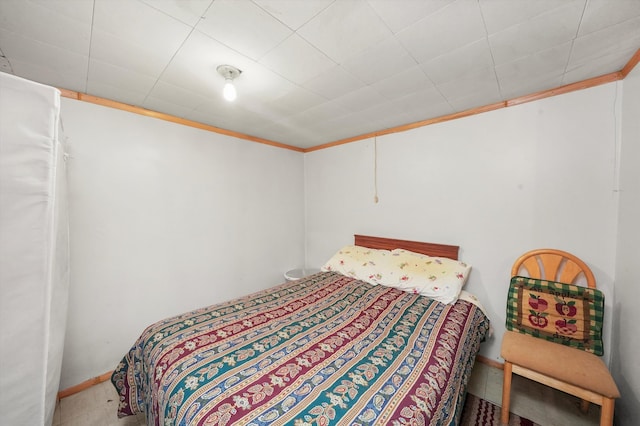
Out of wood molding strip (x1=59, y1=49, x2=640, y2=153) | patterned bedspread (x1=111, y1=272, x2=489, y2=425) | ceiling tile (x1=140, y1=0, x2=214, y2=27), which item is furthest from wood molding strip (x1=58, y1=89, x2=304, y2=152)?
patterned bedspread (x1=111, y1=272, x2=489, y2=425)

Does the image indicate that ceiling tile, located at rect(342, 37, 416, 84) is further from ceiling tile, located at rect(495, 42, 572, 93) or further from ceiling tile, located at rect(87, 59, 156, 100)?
ceiling tile, located at rect(87, 59, 156, 100)

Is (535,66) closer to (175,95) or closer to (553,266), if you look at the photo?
(553,266)

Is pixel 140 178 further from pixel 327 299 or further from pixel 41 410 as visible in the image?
pixel 327 299

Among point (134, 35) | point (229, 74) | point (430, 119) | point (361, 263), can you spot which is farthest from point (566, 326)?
point (134, 35)

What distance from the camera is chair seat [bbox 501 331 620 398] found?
1.24m

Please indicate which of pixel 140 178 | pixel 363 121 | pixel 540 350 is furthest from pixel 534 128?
pixel 140 178

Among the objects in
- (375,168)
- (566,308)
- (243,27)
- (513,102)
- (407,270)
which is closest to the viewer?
(243,27)

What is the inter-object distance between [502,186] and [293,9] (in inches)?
83.1

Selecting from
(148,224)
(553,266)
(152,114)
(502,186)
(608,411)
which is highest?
(152,114)

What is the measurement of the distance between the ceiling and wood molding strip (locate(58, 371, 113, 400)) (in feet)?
7.71

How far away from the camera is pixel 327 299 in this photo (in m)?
1.98

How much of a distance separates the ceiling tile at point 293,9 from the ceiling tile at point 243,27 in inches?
1.3

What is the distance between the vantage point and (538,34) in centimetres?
121

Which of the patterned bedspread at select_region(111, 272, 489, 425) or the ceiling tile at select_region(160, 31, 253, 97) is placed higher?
the ceiling tile at select_region(160, 31, 253, 97)
